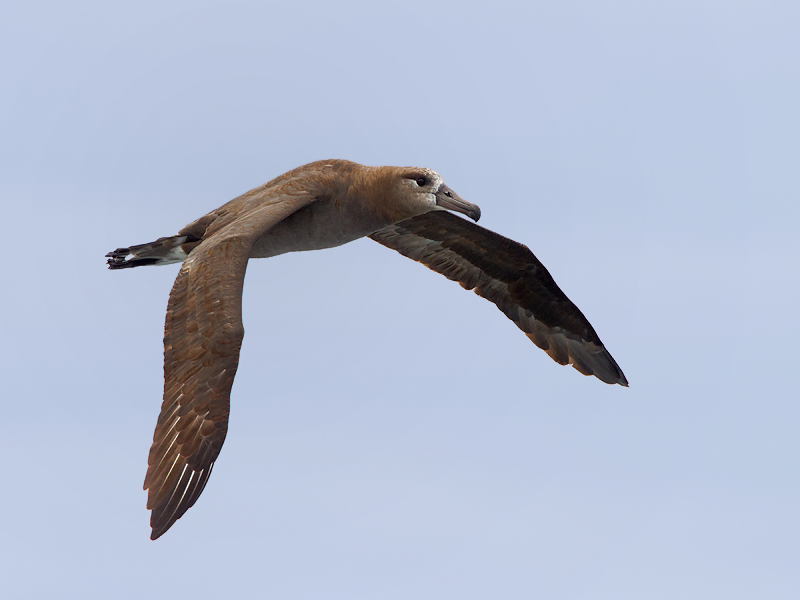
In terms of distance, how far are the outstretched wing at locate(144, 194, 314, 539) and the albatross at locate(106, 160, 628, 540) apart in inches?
→ 0.4

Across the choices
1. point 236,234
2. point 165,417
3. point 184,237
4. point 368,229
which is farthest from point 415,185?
point 165,417

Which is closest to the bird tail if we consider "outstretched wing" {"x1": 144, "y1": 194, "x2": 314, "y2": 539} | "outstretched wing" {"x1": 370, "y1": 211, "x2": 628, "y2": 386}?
"outstretched wing" {"x1": 144, "y1": 194, "x2": 314, "y2": 539}

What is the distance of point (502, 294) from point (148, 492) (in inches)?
284

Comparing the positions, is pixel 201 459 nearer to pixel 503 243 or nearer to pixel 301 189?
pixel 301 189

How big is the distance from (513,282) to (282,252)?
400cm

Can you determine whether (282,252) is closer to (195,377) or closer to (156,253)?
(156,253)

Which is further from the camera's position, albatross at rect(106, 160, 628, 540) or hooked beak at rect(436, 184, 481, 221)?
hooked beak at rect(436, 184, 481, 221)

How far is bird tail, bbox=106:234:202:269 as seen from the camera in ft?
48.5

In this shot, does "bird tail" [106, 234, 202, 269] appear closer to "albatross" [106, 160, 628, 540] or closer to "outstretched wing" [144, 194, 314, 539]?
"albatross" [106, 160, 628, 540]

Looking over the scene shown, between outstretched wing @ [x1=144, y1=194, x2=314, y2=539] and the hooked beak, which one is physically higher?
the hooked beak

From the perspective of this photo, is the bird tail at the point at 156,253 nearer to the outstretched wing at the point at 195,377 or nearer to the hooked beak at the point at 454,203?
the outstretched wing at the point at 195,377

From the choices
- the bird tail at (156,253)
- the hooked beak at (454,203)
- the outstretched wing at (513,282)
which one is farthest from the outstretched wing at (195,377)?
the outstretched wing at (513,282)

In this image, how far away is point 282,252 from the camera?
14.8 metres

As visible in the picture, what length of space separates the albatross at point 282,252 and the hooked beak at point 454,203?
2 centimetres
